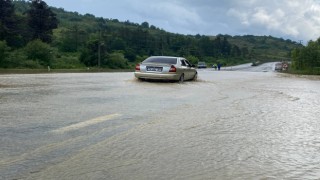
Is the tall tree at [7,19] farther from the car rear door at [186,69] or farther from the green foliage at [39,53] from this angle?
the car rear door at [186,69]

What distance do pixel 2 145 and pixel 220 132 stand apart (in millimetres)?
3319

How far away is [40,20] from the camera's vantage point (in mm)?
75812

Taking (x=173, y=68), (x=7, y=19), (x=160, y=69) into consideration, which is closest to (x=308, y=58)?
(x=7, y=19)

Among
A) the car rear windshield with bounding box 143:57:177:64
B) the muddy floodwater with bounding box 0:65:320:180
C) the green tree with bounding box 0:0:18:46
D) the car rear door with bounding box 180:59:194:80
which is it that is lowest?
the muddy floodwater with bounding box 0:65:320:180

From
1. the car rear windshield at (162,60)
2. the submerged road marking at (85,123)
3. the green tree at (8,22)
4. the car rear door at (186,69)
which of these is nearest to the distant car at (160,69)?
the car rear windshield at (162,60)

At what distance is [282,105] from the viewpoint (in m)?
10.9

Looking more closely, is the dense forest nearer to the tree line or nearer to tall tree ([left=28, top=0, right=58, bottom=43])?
tall tree ([left=28, top=0, right=58, bottom=43])

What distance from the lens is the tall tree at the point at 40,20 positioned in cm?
7525

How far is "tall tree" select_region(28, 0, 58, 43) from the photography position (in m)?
75.2

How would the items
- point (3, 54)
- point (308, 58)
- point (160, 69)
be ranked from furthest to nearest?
point (308, 58) → point (3, 54) → point (160, 69)

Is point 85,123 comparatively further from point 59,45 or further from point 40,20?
point 59,45

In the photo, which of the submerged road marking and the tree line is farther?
the tree line

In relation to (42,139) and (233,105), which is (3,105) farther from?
(233,105)

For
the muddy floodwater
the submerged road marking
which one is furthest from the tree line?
the submerged road marking
